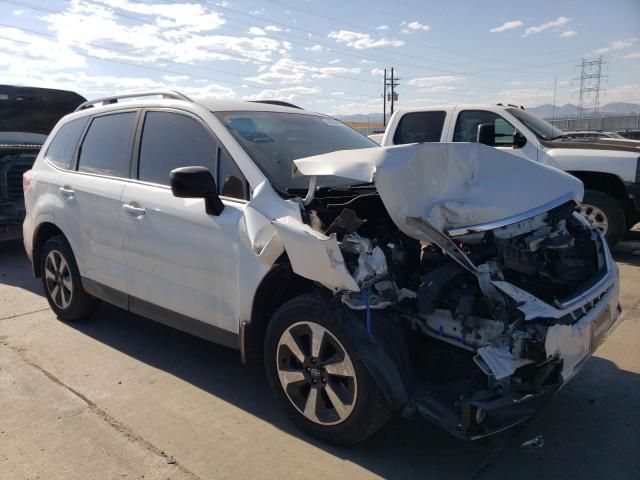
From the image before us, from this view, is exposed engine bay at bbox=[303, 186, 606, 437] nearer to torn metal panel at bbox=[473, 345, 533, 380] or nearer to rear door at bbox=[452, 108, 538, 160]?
torn metal panel at bbox=[473, 345, 533, 380]

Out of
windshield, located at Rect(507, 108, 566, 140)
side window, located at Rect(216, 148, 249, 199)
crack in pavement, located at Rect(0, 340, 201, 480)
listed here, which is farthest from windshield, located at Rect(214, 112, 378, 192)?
windshield, located at Rect(507, 108, 566, 140)

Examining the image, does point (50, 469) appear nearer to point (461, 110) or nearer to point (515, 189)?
point (515, 189)

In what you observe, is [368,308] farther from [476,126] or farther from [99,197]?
[476,126]

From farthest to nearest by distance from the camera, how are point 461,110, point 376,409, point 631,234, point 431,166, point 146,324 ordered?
point 631,234, point 461,110, point 146,324, point 431,166, point 376,409

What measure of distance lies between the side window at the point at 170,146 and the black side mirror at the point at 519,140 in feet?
16.9

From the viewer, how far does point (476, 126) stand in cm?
775

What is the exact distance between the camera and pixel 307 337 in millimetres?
2990

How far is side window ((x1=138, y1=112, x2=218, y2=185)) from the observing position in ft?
12.0

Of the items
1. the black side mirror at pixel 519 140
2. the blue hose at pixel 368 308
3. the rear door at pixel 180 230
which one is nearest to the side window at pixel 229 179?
the rear door at pixel 180 230

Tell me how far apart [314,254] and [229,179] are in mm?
1017

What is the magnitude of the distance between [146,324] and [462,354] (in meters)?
3.24

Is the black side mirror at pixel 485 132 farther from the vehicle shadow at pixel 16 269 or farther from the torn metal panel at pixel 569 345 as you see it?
the vehicle shadow at pixel 16 269

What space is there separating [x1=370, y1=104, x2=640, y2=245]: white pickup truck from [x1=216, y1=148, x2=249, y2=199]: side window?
13.0 feet

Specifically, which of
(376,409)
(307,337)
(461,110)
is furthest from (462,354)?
(461,110)
